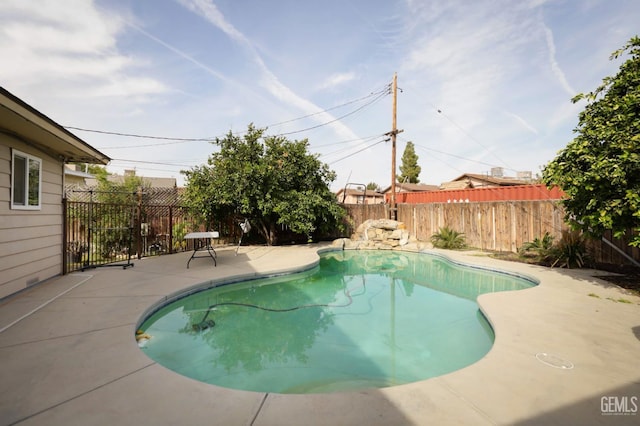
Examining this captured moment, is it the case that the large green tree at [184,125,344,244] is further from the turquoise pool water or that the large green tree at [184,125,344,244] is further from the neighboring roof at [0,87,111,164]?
Result: the turquoise pool water

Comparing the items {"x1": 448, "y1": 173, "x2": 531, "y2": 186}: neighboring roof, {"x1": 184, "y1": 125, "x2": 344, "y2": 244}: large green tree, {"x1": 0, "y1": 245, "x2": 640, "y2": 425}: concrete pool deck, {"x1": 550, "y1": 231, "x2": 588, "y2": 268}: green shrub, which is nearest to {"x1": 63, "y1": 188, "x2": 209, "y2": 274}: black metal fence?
{"x1": 184, "y1": 125, "x2": 344, "y2": 244}: large green tree

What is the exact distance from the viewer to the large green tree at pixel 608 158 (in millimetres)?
3689

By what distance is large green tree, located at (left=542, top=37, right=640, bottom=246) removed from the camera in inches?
145

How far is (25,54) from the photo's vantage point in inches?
320

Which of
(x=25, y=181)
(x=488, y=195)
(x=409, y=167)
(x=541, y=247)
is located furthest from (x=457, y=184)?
(x=25, y=181)

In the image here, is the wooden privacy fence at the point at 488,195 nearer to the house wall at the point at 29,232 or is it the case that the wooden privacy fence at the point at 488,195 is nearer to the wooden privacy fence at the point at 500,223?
the wooden privacy fence at the point at 500,223

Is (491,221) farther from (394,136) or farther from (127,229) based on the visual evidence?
(127,229)

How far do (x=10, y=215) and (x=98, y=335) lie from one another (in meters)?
2.87

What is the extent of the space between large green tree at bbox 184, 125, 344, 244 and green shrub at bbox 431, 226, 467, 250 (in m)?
3.71

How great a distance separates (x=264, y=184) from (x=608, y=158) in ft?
26.8

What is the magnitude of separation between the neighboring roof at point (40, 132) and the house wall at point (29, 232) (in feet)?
0.42

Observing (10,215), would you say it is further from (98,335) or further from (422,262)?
(422,262)

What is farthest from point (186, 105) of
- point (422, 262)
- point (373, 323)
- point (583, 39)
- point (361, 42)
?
Answer: point (583, 39)

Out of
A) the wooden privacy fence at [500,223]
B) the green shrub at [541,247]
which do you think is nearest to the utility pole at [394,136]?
the wooden privacy fence at [500,223]
